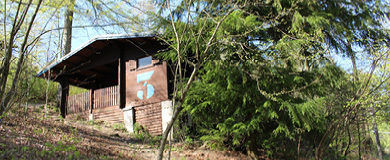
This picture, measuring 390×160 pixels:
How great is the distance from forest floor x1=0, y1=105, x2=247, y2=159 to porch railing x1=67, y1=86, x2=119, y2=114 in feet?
5.36

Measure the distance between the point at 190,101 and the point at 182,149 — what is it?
1.70 meters

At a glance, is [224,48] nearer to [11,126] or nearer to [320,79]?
[320,79]

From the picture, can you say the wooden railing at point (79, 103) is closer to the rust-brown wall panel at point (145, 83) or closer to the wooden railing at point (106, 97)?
the wooden railing at point (106, 97)

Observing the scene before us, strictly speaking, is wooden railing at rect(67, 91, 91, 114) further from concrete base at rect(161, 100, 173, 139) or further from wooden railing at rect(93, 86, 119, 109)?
concrete base at rect(161, 100, 173, 139)

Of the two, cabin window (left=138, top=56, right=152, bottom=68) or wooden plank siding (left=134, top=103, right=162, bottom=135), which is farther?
cabin window (left=138, top=56, right=152, bottom=68)

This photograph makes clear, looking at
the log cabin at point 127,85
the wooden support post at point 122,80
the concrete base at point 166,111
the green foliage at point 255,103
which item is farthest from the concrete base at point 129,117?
the green foliage at point 255,103

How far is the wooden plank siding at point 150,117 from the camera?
11328 millimetres

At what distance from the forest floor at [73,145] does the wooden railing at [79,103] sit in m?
2.59

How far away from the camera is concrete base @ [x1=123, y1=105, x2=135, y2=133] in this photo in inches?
465

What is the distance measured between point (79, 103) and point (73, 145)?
765 centimetres

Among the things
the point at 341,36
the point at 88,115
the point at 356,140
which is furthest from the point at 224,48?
the point at 88,115

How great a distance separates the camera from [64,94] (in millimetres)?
15188

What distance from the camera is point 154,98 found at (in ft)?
38.2

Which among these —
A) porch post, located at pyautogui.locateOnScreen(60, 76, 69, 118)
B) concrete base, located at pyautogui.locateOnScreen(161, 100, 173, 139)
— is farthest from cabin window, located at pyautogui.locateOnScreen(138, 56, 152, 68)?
porch post, located at pyautogui.locateOnScreen(60, 76, 69, 118)
